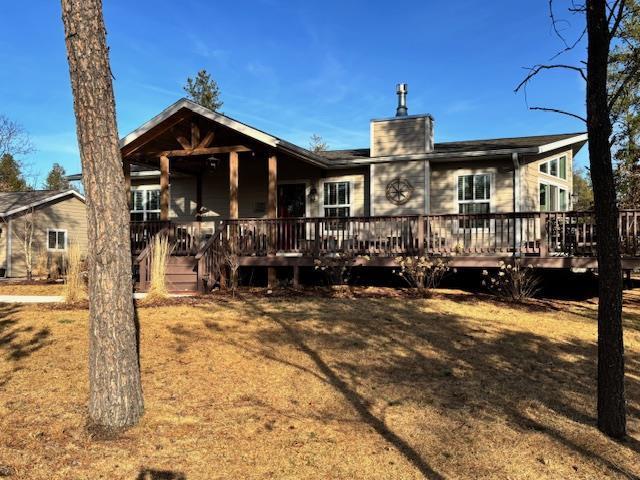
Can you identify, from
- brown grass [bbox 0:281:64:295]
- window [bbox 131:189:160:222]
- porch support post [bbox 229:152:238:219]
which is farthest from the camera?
window [bbox 131:189:160:222]

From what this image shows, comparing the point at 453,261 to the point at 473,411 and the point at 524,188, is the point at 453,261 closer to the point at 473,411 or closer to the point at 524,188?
the point at 524,188

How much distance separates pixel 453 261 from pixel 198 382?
6584 millimetres

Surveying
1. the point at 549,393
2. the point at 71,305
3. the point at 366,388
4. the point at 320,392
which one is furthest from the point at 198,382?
the point at 71,305

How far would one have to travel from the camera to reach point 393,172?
1349cm

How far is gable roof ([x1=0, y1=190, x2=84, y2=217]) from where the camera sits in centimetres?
1864

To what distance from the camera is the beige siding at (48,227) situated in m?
18.8

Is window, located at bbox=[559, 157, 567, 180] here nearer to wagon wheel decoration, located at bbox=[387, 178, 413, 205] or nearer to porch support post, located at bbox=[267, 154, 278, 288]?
wagon wheel decoration, located at bbox=[387, 178, 413, 205]

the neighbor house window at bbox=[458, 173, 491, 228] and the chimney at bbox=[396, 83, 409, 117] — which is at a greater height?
the chimney at bbox=[396, 83, 409, 117]

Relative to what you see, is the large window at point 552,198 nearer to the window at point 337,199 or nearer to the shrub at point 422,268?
the shrub at point 422,268

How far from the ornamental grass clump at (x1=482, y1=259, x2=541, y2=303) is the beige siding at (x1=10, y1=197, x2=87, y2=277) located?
1361cm

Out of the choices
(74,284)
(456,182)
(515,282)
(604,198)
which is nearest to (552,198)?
(456,182)

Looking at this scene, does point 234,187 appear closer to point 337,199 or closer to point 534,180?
point 337,199

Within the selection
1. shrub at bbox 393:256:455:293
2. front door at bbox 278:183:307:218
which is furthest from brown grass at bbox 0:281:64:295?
shrub at bbox 393:256:455:293

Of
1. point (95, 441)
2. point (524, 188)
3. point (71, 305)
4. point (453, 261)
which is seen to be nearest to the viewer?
point (95, 441)
